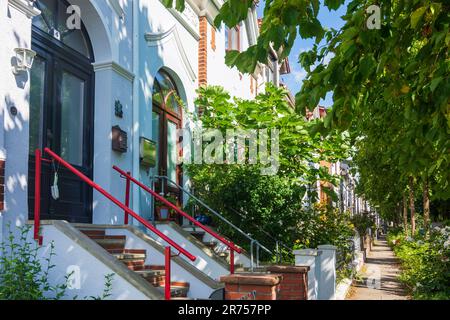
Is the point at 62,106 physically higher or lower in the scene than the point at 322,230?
higher

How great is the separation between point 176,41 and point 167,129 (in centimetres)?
184

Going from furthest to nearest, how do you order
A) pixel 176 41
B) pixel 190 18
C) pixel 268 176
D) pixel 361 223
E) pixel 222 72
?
1. pixel 361 223
2. pixel 222 72
3. pixel 190 18
4. pixel 176 41
5. pixel 268 176

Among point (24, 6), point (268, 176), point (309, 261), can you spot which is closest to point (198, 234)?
point (268, 176)

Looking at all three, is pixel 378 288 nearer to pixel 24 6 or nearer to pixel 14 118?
pixel 14 118

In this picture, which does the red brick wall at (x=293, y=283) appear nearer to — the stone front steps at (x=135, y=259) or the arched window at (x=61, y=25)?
the stone front steps at (x=135, y=259)

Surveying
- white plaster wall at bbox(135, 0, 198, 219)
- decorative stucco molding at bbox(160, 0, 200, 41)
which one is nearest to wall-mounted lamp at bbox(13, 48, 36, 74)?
white plaster wall at bbox(135, 0, 198, 219)

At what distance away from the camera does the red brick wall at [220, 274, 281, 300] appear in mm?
5523

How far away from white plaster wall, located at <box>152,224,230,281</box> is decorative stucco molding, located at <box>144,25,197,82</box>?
3.47m

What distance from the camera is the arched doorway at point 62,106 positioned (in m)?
6.66

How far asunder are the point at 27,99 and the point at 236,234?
4.96m

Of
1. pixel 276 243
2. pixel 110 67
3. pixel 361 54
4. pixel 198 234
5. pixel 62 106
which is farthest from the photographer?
pixel 198 234

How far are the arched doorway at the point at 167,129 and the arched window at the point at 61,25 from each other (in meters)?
2.30

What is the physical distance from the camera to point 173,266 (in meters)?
6.98

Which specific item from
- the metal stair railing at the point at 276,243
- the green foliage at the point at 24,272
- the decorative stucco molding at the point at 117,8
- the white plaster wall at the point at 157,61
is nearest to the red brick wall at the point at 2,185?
the green foliage at the point at 24,272
